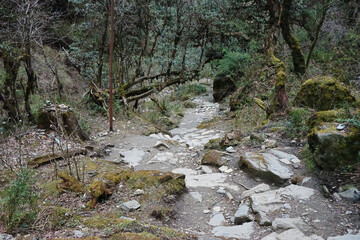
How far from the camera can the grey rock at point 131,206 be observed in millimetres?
3439

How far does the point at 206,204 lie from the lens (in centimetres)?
395

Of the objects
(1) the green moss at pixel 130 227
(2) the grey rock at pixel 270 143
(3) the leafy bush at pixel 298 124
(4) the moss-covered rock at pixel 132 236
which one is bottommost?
(2) the grey rock at pixel 270 143

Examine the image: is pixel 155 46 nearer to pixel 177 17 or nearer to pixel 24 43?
pixel 177 17

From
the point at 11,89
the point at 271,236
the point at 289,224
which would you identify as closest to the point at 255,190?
the point at 289,224

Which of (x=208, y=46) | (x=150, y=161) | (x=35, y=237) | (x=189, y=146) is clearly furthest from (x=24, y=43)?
(x=208, y=46)

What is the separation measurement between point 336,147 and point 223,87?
31.0 feet

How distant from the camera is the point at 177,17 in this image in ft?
37.3

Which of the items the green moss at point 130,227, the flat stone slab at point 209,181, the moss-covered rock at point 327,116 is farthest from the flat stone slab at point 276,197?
the moss-covered rock at point 327,116

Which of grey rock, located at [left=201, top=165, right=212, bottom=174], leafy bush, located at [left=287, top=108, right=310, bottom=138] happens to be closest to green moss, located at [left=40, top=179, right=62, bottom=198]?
grey rock, located at [left=201, top=165, right=212, bottom=174]

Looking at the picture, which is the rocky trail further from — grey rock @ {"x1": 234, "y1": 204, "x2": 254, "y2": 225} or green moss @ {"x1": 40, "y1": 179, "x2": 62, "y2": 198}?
green moss @ {"x1": 40, "y1": 179, "x2": 62, "y2": 198}

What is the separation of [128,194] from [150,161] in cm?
223

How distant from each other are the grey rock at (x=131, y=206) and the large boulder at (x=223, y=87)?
32.0 ft

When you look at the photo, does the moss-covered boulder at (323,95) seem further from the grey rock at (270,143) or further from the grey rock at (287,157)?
the grey rock at (287,157)

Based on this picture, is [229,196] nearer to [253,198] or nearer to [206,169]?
[253,198]
